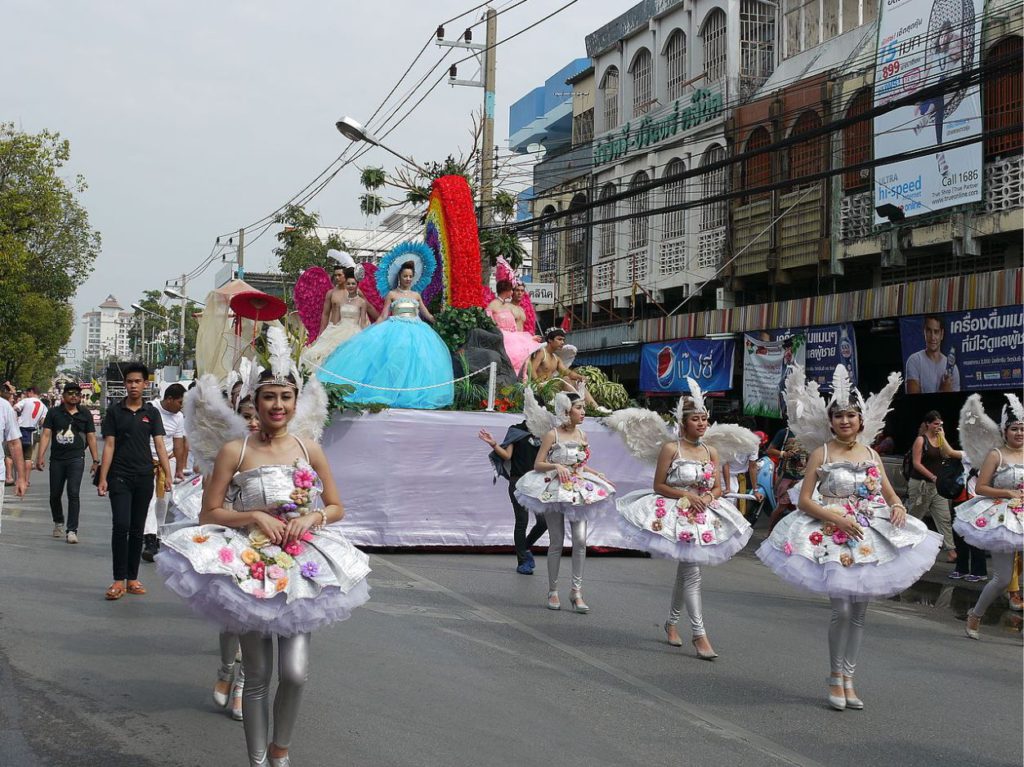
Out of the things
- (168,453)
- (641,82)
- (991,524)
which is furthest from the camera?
(641,82)

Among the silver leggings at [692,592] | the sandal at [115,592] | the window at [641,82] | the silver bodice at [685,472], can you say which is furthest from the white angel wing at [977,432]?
the window at [641,82]

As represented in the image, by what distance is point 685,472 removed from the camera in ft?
28.1

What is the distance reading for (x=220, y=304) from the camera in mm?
17844

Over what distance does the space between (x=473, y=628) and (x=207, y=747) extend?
354cm

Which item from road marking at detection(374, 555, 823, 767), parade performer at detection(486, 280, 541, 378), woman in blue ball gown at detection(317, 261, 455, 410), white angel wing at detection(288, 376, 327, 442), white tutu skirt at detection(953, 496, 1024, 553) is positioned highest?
parade performer at detection(486, 280, 541, 378)

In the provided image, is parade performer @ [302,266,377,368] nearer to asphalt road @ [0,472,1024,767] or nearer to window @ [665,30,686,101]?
asphalt road @ [0,472,1024,767]

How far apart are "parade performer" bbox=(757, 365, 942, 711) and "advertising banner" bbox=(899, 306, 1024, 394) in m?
9.88

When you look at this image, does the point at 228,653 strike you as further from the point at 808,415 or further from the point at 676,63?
the point at 676,63

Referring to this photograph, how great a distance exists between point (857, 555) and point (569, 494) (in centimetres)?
375

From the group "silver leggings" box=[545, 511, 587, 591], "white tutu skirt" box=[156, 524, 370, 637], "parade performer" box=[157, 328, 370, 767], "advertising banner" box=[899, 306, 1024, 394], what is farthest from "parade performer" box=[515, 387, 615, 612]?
"advertising banner" box=[899, 306, 1024, 394]

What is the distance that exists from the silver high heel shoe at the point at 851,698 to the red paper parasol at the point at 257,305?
11.1 meters

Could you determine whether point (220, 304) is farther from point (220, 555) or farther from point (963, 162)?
point (220, 555)

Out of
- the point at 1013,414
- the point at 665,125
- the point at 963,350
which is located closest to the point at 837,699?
the point at 1013,414

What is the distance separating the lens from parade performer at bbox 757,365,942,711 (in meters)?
6.78
